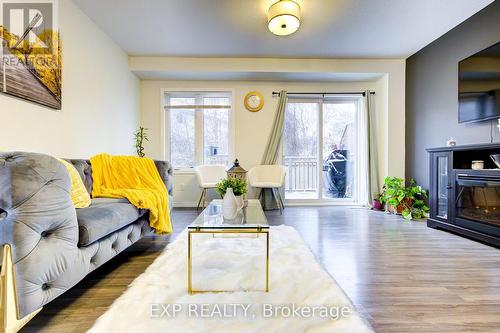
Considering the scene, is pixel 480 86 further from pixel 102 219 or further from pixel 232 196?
pixel 102 219

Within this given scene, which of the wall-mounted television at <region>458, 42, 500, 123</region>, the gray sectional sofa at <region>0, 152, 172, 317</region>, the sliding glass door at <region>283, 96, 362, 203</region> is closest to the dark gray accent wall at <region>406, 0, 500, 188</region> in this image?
the wall-mounted television at <region>458, 42, 500, 123</region>

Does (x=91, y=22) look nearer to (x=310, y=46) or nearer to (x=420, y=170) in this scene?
(x=310, y=46)

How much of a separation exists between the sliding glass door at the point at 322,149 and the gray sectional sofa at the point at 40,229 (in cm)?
374

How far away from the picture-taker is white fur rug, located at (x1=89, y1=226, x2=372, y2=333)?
117 centimetres

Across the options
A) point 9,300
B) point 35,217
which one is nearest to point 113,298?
point 9,300

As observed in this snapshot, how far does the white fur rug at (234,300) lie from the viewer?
1175 millimetres

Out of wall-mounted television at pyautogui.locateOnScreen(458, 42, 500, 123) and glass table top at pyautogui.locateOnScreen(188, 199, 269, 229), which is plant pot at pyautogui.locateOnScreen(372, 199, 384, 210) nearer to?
wall-mounted television at pyautogui.locateOnScreen(458, 42, 500, 123)

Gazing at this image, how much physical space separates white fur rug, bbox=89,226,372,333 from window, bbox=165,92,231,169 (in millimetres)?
2766

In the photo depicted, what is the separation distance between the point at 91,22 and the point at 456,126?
4746mm

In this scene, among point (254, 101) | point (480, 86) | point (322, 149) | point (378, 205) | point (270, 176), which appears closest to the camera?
point (480, 86)

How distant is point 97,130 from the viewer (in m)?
3.14

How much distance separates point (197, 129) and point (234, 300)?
364cm

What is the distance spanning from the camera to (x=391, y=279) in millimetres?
1708

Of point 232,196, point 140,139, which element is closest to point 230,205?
point 232,196
